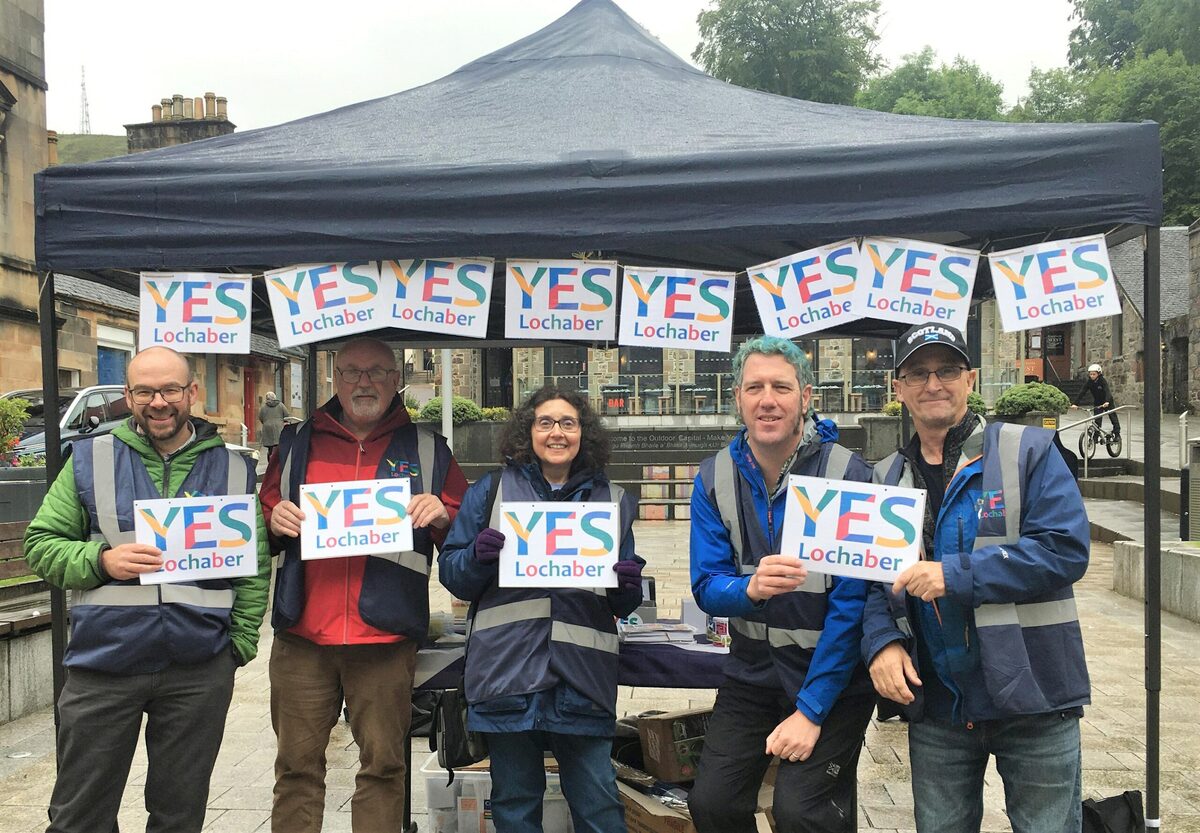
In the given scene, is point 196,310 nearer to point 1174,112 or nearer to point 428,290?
point 428,290

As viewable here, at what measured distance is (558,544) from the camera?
10.2 ft

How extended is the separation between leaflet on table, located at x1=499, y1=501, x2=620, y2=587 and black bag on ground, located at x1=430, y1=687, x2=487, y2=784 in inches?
25.2

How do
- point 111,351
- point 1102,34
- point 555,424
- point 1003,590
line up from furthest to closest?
point 1102,34 → point 111,351 → point 555,424 → point 1003,590

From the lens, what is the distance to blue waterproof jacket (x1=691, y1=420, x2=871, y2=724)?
9.23 feet

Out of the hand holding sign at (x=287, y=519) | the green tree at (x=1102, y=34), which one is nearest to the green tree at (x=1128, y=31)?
the green tree at (x=1102, y=34)

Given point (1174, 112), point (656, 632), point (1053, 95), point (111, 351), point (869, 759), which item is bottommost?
point (869, 759)

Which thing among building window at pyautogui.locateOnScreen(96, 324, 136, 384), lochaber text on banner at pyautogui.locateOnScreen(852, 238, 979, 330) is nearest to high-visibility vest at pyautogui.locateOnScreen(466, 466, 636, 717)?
lochaber text on banner at pyautogui.locateOnScreen(852, 238, 979, 330)

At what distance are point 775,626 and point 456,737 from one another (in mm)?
1335

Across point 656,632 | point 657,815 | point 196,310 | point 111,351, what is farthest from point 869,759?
point 111,351

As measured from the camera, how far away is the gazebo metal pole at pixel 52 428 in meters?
3.53

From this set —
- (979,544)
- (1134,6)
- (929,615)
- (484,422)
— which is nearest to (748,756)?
(929,615)

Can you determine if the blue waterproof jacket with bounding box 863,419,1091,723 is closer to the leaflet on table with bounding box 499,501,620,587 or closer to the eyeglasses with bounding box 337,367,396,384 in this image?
the leaflet on table with bounding box 499,501,620,587

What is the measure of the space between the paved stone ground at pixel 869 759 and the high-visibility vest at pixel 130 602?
1.67 metres

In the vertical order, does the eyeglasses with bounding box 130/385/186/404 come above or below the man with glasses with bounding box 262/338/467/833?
above
